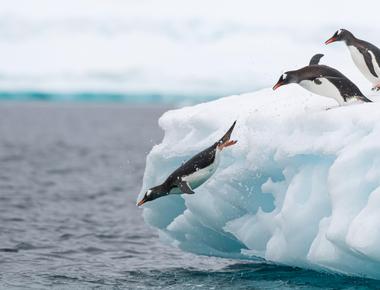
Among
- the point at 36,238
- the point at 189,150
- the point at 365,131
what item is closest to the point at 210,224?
the point at 189,150

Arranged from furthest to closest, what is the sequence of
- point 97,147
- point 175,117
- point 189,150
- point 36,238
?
point 97,147 < point 36,238 < point 175,117 < point 189,150

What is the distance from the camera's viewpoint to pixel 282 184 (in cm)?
941

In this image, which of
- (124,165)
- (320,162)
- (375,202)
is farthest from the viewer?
(124,165)

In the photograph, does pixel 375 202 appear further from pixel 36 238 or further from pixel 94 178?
pixel 94 178

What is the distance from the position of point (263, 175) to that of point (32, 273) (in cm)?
350

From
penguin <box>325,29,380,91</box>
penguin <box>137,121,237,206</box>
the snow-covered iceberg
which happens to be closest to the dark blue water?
the snow-covered iceberg

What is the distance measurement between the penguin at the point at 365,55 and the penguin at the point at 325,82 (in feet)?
1.96

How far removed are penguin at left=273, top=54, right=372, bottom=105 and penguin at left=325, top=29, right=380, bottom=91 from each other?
1.96 ft

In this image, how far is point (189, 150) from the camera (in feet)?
34.0

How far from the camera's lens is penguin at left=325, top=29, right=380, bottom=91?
941 cm

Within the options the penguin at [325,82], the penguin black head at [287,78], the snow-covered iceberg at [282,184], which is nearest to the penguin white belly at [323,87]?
the penguin at [325,82]

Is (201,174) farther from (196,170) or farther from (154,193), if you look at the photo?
(154,193)

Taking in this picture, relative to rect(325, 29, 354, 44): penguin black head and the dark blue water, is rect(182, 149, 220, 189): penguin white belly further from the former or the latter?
rect(325, 29, 354, 44): penguin black head

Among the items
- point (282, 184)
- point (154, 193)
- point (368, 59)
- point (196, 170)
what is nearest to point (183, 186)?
point (196, 170)
